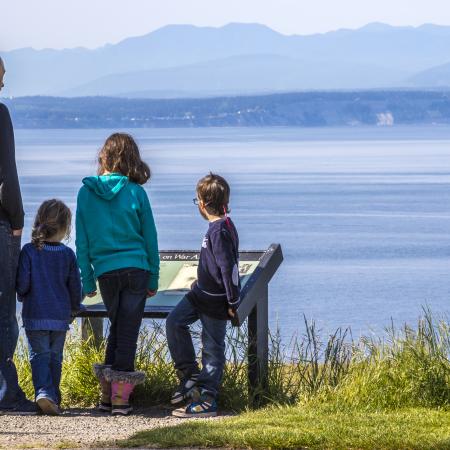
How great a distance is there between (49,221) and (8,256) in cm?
29

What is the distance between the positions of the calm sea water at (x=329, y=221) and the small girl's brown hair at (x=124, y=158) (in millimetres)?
3553

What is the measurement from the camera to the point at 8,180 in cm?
654

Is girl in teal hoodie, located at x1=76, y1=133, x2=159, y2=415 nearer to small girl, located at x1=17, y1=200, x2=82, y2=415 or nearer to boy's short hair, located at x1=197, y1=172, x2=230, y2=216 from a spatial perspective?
small girl, located at x1=17, y1=200, x2=82, y2=415

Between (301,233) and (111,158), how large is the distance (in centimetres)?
2863

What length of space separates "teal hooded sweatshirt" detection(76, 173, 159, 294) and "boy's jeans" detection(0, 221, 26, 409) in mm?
366

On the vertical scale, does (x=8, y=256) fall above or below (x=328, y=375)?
above

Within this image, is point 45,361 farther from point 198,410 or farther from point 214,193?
point 214,193

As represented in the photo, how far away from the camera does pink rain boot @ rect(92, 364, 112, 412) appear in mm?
7027

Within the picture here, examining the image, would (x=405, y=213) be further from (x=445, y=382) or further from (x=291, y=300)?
(x=445, y=382)

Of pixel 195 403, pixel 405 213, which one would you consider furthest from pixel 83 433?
pixel 405 213

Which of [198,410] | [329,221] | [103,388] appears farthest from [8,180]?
[329,221]

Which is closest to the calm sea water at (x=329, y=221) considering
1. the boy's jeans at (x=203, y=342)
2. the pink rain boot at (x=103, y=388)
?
the boy's jeans at (x=203, y=342)

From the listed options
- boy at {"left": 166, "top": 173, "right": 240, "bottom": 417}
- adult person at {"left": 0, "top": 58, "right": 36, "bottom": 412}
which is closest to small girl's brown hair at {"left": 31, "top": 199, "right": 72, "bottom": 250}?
adult person at {"left": 0, "top": 58, "right": 36, "bottom": 412}

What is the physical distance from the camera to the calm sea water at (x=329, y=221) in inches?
870
